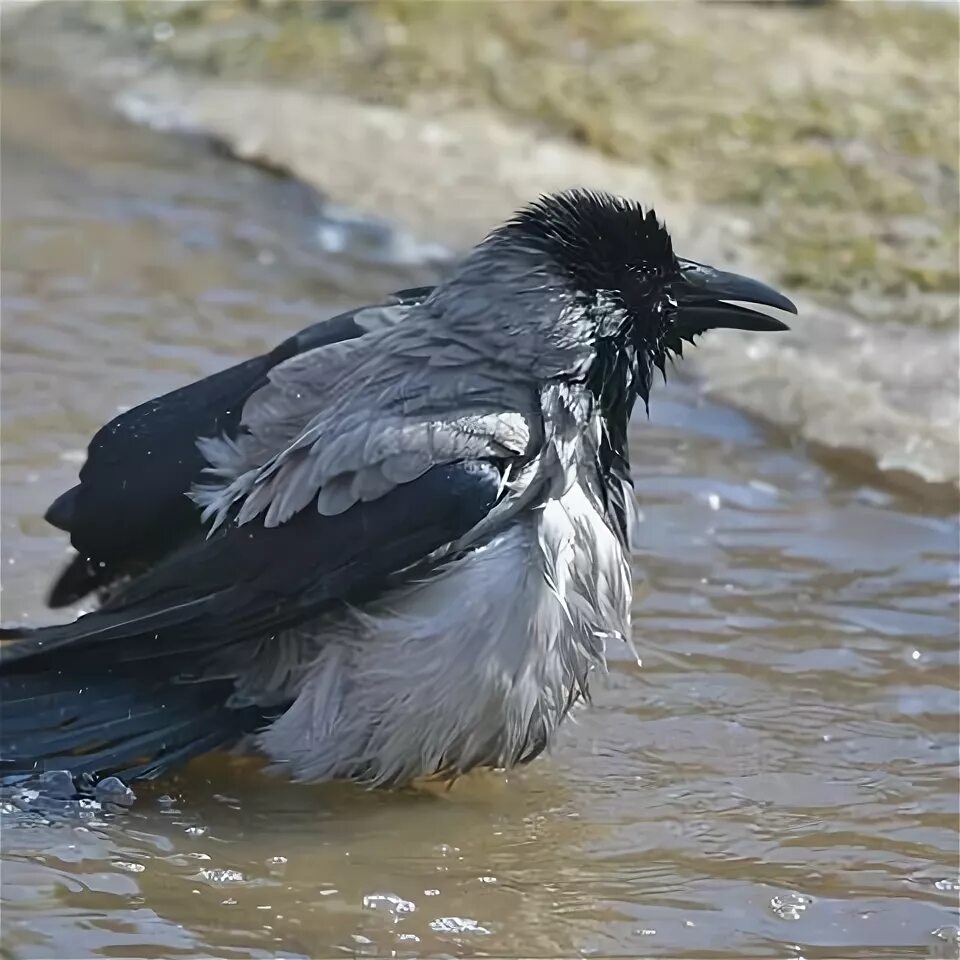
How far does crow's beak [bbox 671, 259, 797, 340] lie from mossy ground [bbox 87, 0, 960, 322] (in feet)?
8.74

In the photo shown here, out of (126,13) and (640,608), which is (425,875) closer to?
(640,608)

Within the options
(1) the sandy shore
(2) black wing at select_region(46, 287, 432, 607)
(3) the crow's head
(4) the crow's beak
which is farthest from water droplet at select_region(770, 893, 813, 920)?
(1) the sandy shore

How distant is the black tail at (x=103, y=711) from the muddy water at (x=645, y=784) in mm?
118

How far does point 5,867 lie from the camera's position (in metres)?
3.81

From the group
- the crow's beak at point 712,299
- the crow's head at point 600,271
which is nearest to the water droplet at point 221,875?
the crow's head at point 600,271

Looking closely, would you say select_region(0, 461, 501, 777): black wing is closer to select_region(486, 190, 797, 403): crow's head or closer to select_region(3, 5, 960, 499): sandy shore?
select_region(486, 190, 797, 403): crow's head

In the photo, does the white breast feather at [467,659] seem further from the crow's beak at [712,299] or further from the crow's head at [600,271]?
Result: the crow's beak at [712,299]

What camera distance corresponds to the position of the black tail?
4.31 meters

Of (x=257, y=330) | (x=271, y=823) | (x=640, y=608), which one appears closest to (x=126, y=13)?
(x=257, y=330)

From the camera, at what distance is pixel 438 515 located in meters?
4.15

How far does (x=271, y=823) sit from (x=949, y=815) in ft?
5.04

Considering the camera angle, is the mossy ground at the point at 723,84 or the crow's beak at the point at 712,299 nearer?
the crow's beak at the point at 712,299

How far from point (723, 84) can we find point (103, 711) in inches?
237

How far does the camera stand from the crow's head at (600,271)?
4441 millimetres
